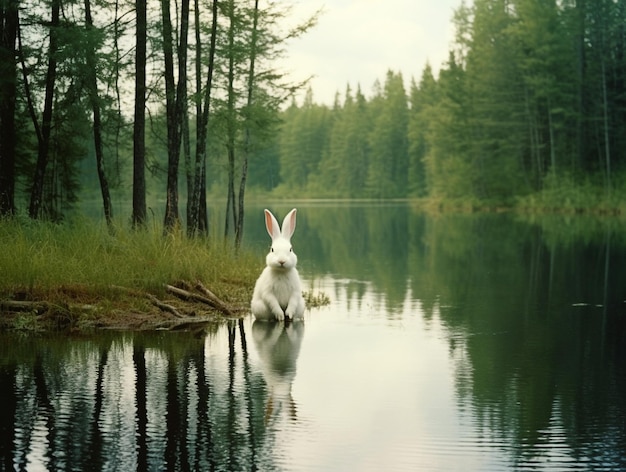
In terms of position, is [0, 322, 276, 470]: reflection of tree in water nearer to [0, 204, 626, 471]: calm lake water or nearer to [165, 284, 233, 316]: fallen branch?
[0, 204, 626, 471]: calm lake water

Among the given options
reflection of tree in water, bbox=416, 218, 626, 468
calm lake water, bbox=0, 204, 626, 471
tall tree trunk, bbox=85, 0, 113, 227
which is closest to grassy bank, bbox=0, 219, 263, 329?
calm lake water, bbox=0, 204, 626, 471

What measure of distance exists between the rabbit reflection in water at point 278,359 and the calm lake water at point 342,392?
27mm

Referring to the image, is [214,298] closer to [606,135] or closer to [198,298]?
[198,298]

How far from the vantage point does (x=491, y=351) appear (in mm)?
10984

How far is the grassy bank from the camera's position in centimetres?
1229

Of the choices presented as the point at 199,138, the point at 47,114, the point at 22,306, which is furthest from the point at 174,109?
the point at 22,306

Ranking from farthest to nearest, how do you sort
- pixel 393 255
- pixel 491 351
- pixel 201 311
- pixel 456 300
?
pixel 393 255, pixel 456 300, pixel 201 311, pixel 491 351

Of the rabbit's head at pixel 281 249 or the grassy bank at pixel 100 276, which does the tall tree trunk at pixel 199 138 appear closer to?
the grassy bank at pixel 100 276

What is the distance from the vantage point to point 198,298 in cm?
1381

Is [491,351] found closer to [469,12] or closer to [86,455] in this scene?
[86,455]

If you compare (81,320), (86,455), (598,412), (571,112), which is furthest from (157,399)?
(571,112)

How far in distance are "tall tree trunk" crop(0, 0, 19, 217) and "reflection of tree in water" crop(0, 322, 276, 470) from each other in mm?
8468

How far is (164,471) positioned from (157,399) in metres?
2.10

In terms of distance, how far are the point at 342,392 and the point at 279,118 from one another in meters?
18.8
